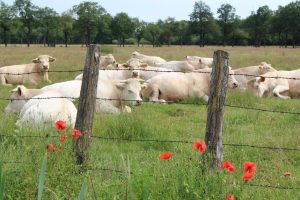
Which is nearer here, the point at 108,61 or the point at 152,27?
the point at 108,61

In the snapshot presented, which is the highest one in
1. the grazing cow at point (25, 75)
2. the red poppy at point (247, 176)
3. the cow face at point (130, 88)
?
the red poppy at point (247, 176)

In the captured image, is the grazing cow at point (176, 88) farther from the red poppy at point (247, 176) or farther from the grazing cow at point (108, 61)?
the red poppy at point (247, 176)

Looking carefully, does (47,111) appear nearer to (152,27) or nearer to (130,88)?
(130,88)

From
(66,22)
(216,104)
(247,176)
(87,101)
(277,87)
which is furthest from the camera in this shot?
(66,22)

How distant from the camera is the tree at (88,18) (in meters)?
96.9

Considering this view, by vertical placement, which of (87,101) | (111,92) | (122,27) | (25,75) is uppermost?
(87,101)

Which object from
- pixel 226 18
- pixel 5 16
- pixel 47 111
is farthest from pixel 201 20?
pixel 47 111

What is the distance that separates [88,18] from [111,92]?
87.0 m

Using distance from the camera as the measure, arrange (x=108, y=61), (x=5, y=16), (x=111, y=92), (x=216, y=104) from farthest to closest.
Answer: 1. (x=5, y=16)
2. (x=108, y=61)
3. (x=111, y=92)
4. (x=216, y=104)

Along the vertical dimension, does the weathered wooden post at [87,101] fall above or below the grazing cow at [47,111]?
A: above

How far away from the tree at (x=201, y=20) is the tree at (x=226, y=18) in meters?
3.28

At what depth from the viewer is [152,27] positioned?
118 metres

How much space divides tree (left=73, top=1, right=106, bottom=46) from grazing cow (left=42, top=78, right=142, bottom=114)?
83607mm

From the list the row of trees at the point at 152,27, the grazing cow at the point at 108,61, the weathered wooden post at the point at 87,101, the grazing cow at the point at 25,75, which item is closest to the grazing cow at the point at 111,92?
the weathered wooden post at the point at 87,101
